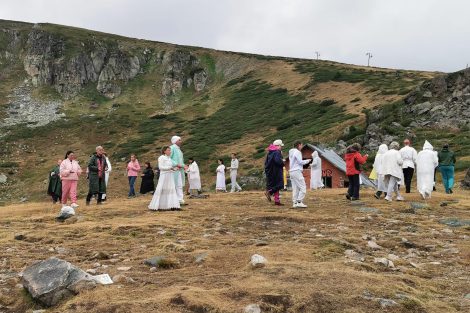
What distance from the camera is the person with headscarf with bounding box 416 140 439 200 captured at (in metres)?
17.0

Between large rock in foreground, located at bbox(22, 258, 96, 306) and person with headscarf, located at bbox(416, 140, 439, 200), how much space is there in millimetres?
13630

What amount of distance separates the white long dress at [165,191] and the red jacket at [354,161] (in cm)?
575

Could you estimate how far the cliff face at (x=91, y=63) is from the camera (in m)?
86.9

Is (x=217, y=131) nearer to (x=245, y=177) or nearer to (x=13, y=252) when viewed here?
(x=245, y=177)

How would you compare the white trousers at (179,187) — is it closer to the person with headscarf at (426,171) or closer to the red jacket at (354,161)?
the red jacket at (354,161)

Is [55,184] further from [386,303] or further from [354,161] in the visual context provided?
[386,303]

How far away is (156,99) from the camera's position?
84.8 m

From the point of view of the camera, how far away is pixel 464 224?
1134 centimetres

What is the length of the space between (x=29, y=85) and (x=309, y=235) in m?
85.6

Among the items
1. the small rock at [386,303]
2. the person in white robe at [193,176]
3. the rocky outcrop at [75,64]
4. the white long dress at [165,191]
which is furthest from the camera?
the rocky outcrop at [75,64]

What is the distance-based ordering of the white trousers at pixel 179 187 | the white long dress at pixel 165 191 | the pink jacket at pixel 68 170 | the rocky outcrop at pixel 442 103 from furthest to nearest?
the rocky outcrop at pixel 442 103 < the white trousers at pixel 179 187 < the pink jacket at pixel 68 170 < the white long dress at pixel 165 191

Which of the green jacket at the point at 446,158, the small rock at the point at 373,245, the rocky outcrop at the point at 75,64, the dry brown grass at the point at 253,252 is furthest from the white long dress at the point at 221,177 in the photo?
the rocky outcrop at the point at 75,64

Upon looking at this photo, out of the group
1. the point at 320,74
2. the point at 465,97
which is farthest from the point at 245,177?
the point at 320,74

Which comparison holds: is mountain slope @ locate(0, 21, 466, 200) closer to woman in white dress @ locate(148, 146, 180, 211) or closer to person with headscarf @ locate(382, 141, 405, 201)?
person with headscarf @ locate(382, 141, 405, 201)
